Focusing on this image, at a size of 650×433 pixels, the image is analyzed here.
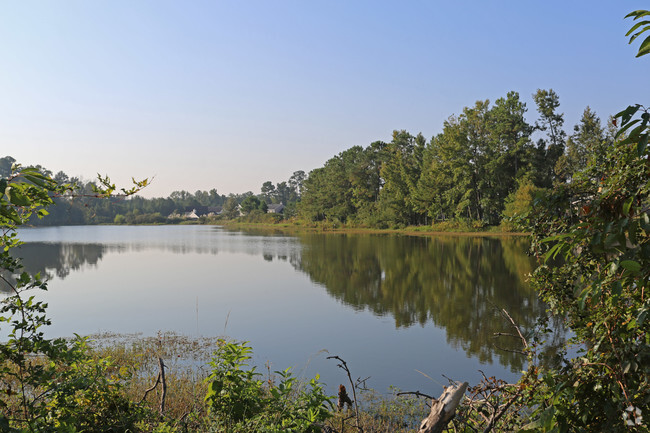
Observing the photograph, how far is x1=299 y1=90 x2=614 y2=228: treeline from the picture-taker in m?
41.9

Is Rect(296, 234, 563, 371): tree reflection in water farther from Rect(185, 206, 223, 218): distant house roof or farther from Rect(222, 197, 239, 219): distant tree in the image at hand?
Rect(185, 206, 223, 218): distant house roof

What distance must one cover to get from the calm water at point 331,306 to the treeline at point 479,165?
1790cm

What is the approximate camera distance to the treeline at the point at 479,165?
4188cm

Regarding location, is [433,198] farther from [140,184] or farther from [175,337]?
[140,184]

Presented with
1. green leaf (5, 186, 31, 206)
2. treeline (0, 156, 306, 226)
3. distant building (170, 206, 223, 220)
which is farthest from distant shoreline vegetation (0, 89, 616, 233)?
distant building (170, 206, 223, 220)

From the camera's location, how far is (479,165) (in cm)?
4312

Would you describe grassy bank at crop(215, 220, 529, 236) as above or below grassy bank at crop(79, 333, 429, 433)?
above

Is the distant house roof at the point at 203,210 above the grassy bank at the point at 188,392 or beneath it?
above

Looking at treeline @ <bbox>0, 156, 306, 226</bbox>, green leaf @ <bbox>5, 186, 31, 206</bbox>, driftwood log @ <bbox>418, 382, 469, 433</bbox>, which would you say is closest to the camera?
green leaf @ <bbox>5, 186, 31, 206</bbox>

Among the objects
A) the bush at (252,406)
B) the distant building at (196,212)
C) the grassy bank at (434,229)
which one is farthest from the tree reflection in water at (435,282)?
the distant building at (196,212)

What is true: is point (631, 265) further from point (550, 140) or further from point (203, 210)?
point (203, 210)

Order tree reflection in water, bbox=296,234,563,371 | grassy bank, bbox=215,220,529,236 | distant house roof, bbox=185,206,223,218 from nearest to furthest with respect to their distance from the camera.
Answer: tree reflection in water, bbox=296,234,563,371
grassy bank, bbox=215,220,529,236
distant house roof, bbox=185,206,223,218

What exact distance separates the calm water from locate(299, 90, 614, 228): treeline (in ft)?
58.7

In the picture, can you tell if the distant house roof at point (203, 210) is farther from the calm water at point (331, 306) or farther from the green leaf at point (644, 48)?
the green leaf at point (644, 48)
